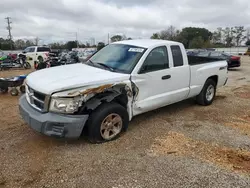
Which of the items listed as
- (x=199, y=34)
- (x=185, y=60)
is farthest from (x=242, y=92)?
(x=199, y=34)

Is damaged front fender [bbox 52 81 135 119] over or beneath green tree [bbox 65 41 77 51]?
beneath

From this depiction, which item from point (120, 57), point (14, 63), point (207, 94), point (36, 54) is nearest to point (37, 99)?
point (120, 57)

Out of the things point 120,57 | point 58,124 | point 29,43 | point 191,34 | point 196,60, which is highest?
point 191,34

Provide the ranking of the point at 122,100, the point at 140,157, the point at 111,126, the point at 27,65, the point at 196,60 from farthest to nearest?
the point at 27,65
the point at 196,60
the point at 122,100
the point at 111,126
the point at 140,157

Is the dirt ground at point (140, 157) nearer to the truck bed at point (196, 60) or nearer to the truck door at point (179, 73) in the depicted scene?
the truck door at point (179, 73)

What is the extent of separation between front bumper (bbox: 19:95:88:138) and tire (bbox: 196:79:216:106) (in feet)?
12.1

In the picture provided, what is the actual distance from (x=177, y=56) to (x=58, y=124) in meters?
3.00

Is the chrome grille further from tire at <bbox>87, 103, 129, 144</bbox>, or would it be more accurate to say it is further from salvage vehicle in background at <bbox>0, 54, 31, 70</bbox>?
salvage vehicle in background at <bbox>0, 54, 31, 70</bbox>

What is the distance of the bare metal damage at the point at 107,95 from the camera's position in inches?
141

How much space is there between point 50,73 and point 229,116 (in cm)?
A: 419

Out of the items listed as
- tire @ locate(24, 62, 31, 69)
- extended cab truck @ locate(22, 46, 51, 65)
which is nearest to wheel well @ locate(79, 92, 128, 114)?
tire @ locate(24, 62, 31, 69)

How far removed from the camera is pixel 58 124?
3.44m

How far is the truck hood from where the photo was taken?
3471 mm

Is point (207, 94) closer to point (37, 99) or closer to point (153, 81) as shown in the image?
point (153, 81)
